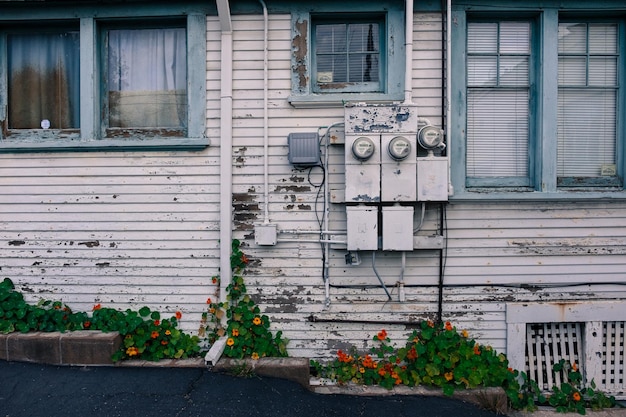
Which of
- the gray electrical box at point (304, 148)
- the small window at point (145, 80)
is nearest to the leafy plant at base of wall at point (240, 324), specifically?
the gray electrical box at point (304, 148)

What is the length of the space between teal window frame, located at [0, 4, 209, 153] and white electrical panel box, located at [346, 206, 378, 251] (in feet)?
5.10

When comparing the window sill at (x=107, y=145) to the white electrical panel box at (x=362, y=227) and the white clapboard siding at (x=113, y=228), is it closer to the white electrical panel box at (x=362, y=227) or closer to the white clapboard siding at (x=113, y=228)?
the white clapboard siding at (x=113, y=228)

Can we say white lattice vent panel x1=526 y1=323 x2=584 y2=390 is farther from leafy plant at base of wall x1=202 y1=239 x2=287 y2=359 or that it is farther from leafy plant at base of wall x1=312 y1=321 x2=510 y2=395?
leafy plant at base of wall x1=202 y1=239 x2=287 y2=359

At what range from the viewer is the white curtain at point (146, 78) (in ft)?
15.9

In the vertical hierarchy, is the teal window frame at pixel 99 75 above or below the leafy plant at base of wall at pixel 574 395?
above

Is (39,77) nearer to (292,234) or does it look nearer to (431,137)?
(292,234)

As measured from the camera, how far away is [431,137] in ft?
14.1

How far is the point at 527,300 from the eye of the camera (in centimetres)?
469

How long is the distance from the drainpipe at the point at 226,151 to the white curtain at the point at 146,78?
0.51 metres

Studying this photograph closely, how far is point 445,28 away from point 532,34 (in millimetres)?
904

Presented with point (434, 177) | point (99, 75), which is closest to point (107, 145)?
point (99, 75)

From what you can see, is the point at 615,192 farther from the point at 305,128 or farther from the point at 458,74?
the point at 305,128

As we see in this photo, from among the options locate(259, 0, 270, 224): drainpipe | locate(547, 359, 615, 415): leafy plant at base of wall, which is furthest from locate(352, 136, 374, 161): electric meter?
locate(547, 359, 615, 415): leafy plant at base of wall

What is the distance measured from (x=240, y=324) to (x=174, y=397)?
2.92 feet
